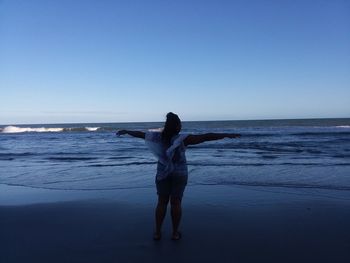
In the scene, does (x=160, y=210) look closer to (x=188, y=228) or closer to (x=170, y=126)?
(x=188, y=228)

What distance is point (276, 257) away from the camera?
392 cm

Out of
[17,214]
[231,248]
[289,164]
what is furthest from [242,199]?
[289,164]

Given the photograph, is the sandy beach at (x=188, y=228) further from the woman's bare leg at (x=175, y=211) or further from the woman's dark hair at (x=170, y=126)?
the woman's dark hair at (x=170, y=126)

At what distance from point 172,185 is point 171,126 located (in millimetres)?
715

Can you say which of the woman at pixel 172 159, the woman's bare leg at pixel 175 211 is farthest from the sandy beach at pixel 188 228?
the woman at pixel 172 159

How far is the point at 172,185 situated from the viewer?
445 cm

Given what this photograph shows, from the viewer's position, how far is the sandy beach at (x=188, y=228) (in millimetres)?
4023

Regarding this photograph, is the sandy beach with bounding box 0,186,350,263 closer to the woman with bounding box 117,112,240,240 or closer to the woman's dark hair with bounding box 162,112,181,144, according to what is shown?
the woman with bounding box 117,112,240,240

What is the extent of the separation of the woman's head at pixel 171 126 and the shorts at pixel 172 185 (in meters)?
0.48

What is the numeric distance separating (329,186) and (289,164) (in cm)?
398

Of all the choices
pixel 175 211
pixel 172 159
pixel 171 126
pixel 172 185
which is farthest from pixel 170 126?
pixel 175 211

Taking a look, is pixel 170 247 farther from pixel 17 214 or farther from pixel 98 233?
pixel 17 214

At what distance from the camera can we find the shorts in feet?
14.5

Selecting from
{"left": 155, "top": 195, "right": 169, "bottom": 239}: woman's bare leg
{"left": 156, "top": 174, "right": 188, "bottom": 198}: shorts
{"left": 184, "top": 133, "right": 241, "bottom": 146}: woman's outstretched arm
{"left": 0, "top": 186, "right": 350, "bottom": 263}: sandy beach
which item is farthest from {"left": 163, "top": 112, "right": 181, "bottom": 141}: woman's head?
{"left": 0, "top": 186, "right": 350, "bottom": 263}: sandy beach
